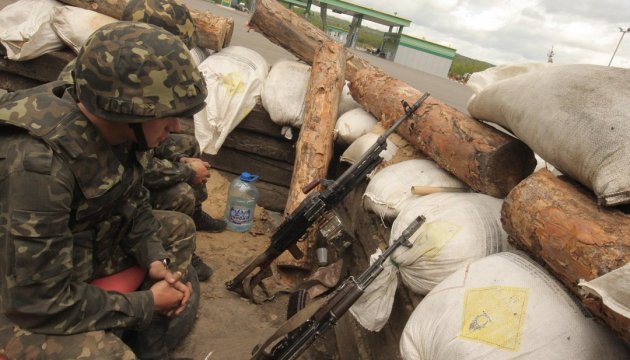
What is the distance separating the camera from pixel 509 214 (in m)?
1.86

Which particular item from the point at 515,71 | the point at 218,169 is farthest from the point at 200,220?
the point at 515,71

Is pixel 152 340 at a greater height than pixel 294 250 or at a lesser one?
lesser

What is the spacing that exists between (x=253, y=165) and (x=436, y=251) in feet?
9.97

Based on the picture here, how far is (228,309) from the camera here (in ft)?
9.62

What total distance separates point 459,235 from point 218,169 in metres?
3.27

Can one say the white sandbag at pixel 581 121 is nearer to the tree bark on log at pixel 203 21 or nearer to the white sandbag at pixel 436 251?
the white sandbag at pixel 436 251

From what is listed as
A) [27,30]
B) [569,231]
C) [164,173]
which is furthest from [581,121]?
[27,30]

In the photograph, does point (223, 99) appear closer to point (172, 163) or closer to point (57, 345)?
point (172, 163)

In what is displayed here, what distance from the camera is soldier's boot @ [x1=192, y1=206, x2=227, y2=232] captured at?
3602 mm

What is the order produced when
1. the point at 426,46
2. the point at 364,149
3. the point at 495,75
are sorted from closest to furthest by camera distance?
the point at 495,75
the point at 364,149
the point at 426,46

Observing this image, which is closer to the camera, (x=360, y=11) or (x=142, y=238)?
(x=142, y=238)

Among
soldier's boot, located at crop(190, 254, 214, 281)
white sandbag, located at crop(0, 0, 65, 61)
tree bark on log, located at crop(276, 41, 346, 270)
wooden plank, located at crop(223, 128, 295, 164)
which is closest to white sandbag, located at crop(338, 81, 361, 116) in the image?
tree bark on log, located at crop(276, 41, 346, 270)

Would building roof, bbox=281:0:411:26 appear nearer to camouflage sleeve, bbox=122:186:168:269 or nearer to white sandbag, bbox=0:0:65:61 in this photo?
white sandbag, bbox=0:0:65:61

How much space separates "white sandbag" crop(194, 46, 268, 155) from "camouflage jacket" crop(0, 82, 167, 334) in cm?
224
